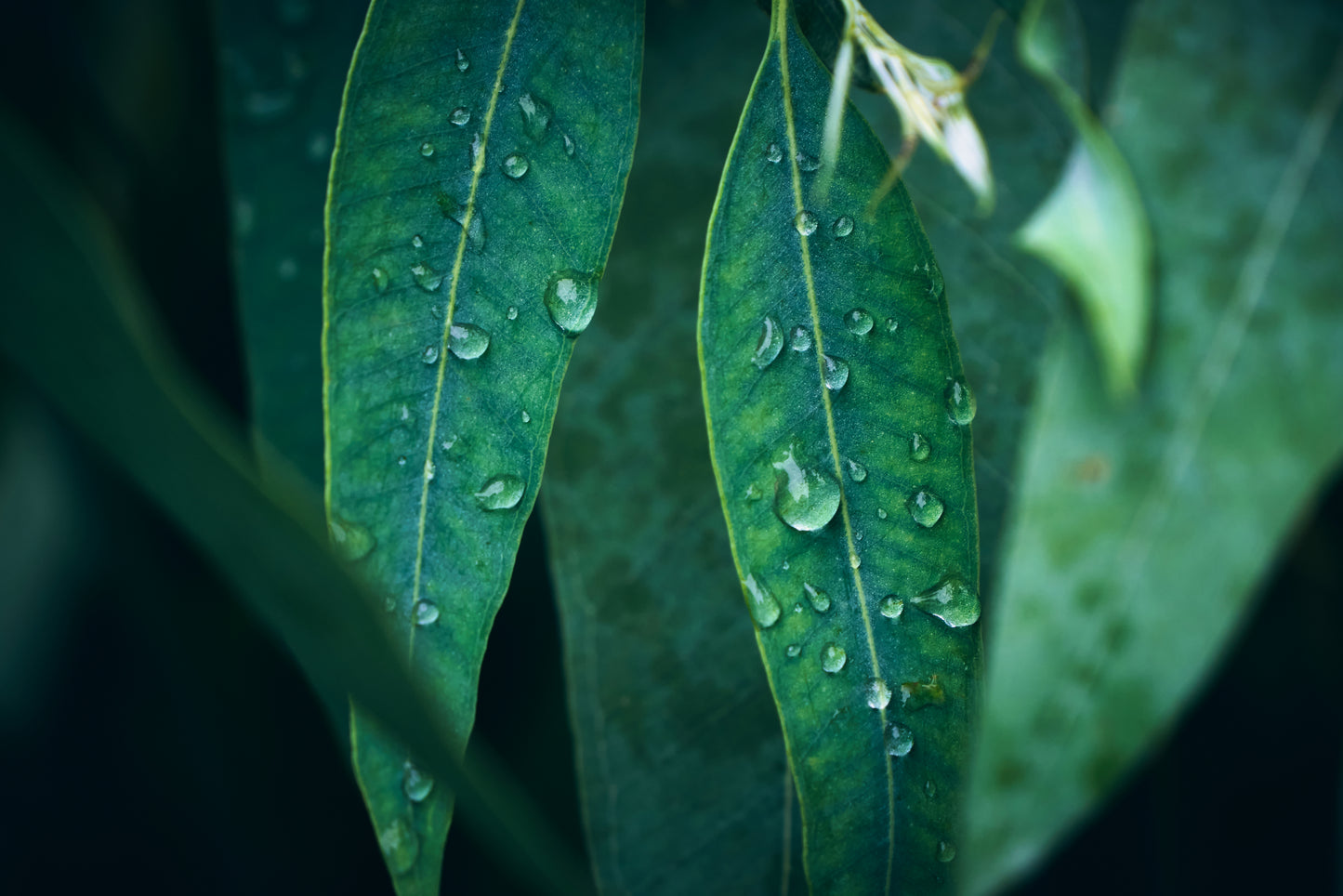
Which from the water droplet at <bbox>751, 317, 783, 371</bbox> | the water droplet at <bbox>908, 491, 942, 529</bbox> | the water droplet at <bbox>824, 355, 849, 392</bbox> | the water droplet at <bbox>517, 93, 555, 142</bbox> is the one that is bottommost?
the water droplet at <bbox>908, 491, 942, 529</bbox>

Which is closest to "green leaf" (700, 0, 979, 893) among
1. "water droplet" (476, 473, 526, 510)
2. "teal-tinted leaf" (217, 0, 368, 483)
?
"water droplet" (476, 473, 526, 510)

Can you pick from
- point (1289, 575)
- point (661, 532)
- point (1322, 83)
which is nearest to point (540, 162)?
point (661, 532)

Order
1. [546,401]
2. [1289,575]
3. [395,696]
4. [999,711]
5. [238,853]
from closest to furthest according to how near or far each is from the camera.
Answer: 1. [395,696]
2. [546,401]
3. [999,711]
4. [1289,575]
5. [238,853]

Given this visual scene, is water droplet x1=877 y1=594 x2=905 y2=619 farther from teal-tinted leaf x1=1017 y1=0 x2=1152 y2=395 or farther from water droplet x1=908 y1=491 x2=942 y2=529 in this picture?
teal-tinted leaf x1=1017 y1=0 x2=1152 y2=395

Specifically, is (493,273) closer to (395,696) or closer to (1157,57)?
(395,696)

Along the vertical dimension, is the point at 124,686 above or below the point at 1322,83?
below

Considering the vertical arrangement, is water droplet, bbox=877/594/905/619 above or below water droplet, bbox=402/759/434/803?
above
